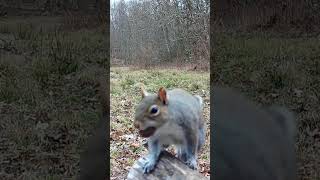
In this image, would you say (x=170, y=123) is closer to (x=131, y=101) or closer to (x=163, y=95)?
(x=163, y=95)

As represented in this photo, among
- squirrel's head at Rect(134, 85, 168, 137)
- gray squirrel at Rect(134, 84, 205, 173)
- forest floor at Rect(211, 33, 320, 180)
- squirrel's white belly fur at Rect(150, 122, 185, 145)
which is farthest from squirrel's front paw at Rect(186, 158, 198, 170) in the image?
forest floor at Rect(211, 33, 320, 180)

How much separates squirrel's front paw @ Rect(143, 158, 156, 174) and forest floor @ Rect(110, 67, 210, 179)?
0.18 feet

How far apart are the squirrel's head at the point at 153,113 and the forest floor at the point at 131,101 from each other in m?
0.09

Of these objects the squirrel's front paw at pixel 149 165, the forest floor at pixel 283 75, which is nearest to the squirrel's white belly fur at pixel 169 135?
the squirrel's front paw at pixel 149 165

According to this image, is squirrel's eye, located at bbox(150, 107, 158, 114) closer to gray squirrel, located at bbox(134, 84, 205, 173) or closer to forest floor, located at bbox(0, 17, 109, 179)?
gray squirrel, located at bbox(134, 84, 205, 173)

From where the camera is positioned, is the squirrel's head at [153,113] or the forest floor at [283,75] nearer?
the squirrel's head at [153,113]

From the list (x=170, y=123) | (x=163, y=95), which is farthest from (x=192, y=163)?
(x=163, y=95)

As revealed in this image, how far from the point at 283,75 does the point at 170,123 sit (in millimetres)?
1350

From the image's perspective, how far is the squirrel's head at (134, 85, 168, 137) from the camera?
286 centimetres

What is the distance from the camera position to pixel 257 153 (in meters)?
3.34

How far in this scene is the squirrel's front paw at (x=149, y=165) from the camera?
293 cm

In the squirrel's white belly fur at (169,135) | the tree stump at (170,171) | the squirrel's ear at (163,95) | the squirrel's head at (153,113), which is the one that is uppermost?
the squirrel's ear at (163,95)

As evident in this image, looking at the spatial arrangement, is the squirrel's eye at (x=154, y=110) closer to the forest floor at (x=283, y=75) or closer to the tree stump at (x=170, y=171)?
the tree stump at (x=170, y=171)

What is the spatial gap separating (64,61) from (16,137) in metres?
0.56
